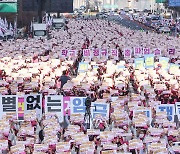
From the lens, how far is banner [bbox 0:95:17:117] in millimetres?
17250

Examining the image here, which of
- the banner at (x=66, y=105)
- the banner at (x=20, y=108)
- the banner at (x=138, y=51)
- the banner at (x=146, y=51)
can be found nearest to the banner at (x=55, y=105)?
the banner at (x=66, y=105)

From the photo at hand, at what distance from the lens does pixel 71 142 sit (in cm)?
1389

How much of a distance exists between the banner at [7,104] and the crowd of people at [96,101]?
0.65ft

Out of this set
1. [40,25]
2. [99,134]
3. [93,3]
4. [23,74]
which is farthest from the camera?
[93,3]

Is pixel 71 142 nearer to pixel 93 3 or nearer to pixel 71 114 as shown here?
pixel 71 114

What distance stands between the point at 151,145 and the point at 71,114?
3.94 metres

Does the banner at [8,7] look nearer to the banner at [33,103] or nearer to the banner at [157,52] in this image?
the banner at [157,52]

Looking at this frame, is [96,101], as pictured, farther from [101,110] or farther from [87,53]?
[87,53]

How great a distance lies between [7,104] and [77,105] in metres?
2.00

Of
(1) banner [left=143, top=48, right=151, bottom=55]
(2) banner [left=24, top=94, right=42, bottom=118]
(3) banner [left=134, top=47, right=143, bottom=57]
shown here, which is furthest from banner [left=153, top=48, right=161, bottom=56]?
(2) banner [left=24, top=94, right=42, bottom=118]

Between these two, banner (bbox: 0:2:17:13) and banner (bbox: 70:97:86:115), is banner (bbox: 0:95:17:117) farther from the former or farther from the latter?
banner (bbox: 0:2:17:13)

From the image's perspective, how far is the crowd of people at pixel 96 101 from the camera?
1355 cm

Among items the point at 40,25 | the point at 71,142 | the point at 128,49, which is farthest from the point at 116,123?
the point at 40,25

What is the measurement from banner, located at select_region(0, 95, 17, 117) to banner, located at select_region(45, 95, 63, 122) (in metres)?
0.93
